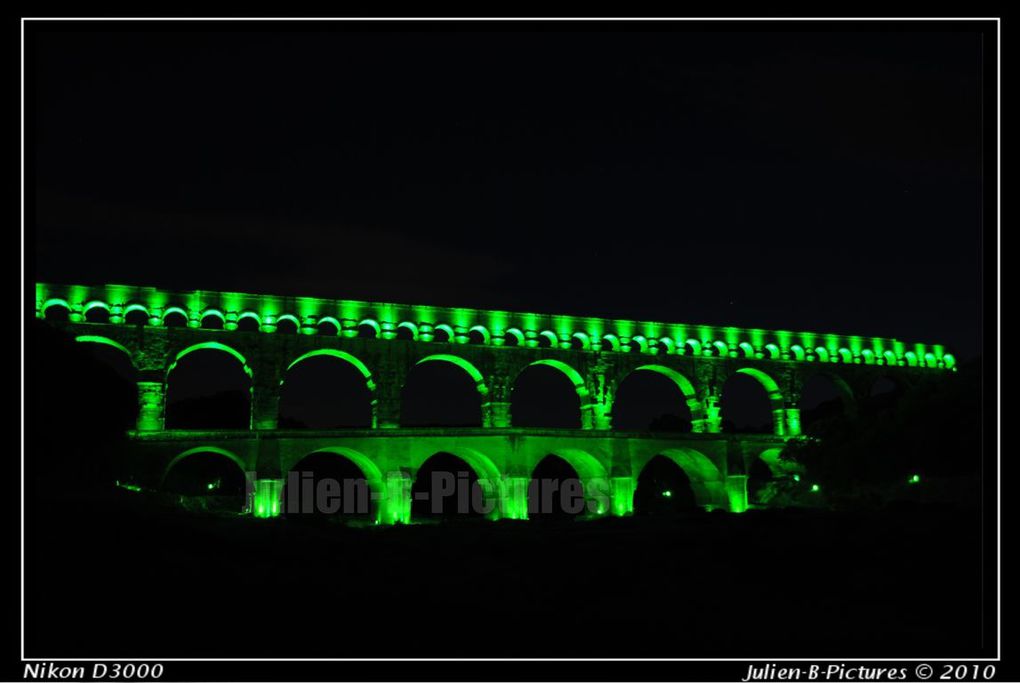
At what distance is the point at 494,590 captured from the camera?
82.5 ft

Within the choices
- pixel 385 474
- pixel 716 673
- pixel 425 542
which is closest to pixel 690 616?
pixel 716 673

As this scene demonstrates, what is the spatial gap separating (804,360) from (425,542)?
1381 inches

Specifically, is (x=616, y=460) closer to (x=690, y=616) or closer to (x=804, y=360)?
(x=804, y=360)

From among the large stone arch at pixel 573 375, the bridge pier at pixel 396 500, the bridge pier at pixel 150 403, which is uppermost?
the large stone arch at pixel 573 375

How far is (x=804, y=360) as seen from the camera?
60.6 metres

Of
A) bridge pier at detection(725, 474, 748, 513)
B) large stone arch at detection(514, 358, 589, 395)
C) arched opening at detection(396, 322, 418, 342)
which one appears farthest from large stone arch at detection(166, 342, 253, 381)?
bridge pier at detection(725, 474, 748, 513)

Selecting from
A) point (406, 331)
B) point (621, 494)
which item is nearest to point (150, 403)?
point (406, 331)

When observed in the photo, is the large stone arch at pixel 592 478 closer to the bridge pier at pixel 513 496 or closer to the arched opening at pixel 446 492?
the bridge pier at pixel 513 496

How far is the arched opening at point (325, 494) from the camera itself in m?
46.8

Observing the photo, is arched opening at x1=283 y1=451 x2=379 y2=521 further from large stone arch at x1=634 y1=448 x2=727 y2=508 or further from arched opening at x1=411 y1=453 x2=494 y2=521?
large stone arch at x1=634 y1=448 x2=727 y2=508

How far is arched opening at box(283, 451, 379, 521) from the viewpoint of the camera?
46781 mm

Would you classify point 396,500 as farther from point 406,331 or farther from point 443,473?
point 443,473

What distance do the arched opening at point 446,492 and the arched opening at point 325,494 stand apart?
3.79 meters

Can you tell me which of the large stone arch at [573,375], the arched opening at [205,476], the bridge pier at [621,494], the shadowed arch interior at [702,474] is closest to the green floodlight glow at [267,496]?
the arched opening at [205,476]
